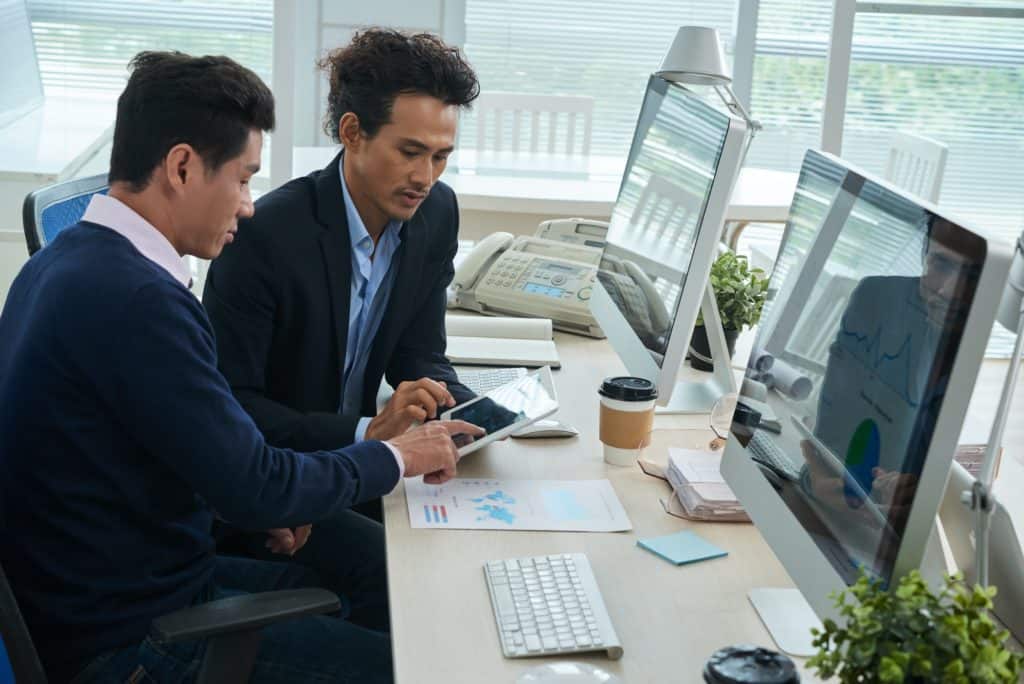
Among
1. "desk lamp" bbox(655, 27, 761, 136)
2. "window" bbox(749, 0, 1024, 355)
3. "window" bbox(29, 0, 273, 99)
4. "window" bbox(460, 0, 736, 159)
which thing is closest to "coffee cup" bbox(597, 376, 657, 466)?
"desk lamp" bbox(655, 27, 761, 136)

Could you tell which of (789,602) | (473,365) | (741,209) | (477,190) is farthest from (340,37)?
(789,602)

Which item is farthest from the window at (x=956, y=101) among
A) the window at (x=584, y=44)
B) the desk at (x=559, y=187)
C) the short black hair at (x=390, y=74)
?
the short black hair at (x=390, y=74)

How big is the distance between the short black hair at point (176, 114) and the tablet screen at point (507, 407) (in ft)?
1.83

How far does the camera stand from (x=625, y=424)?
1761mm

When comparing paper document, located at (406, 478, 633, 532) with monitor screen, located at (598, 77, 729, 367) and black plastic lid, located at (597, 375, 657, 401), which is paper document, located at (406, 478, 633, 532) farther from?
monitor screen, located at (598, 77, 729, 367)

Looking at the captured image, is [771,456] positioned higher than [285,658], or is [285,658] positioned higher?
[771,456]

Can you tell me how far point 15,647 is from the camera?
1261 millimetres

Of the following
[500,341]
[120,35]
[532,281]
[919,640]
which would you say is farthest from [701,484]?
[120,35]

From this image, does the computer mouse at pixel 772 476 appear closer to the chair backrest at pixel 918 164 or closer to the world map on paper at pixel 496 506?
the world map on paper at pixel 496 506

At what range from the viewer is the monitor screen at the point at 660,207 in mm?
1755

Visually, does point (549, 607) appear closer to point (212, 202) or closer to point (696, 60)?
point (212, 202)

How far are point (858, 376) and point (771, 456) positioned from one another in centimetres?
21

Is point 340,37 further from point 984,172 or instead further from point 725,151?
point 725,151

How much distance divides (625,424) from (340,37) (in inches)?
164
